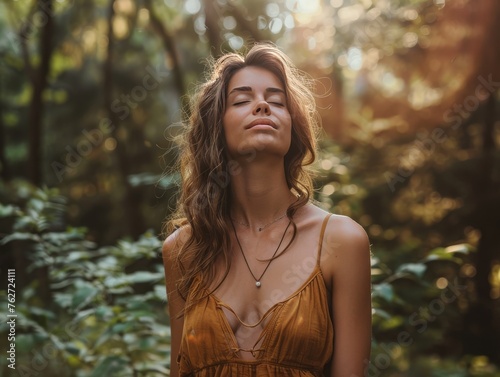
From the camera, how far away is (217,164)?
2785mm

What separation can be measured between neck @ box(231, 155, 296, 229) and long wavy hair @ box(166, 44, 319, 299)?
0.07 metres

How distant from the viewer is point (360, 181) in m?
7.07

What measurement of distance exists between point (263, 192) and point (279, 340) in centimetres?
69

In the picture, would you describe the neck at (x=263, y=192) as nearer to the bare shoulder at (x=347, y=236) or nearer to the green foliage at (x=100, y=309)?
the bare shoulder at (x=347, y=236)

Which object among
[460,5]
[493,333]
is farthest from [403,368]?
[460,5]

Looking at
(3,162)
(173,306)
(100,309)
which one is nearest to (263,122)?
(173,306)

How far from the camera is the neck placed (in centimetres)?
265

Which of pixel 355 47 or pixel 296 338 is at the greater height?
pixel 355 47

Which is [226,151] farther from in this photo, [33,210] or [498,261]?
[498,261]

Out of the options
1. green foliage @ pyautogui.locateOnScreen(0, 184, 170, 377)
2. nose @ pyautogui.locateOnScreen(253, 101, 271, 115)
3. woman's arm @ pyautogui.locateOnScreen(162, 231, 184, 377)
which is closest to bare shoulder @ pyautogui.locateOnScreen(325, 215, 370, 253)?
nose @ pyautogui.locateOnScreen(253, 101, 271, 115)

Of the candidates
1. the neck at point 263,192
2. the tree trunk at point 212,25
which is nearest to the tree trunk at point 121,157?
the tree trunk at point 212,25

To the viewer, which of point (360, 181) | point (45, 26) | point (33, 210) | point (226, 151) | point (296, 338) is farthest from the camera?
point (45, 26)

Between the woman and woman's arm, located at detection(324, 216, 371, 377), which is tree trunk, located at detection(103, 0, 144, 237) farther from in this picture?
woman's arm, located at detection(324, 216, 371, 377)

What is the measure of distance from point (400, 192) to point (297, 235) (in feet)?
17.2
